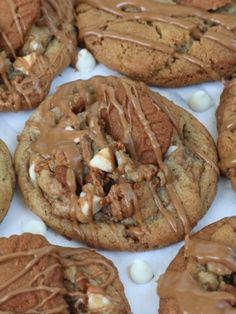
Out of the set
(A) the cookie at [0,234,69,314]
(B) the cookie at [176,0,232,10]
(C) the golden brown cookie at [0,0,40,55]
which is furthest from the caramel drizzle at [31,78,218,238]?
(B) the cookie at [176,0,232,10]

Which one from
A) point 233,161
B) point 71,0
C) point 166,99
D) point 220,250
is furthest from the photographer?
point 71,0

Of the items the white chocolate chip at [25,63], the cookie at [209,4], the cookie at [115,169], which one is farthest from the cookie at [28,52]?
the cookie at [209,4]

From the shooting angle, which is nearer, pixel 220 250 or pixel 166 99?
pixel 220 250

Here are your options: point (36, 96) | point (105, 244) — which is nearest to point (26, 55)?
point (36, 96)

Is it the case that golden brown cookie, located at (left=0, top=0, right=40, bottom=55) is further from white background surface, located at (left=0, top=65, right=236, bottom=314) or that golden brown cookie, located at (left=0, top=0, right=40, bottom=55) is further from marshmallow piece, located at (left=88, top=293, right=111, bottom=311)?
marshmallow piece, located at (left=88, top=293, right=111, bottom=311)

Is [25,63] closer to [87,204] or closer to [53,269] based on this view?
[87,204]

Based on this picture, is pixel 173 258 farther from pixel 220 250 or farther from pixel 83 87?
pixel 83 87

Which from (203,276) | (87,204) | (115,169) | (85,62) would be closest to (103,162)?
(115,169)
